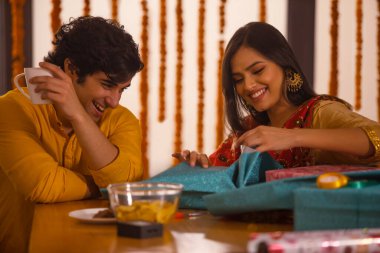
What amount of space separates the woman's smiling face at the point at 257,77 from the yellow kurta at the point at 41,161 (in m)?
0.44

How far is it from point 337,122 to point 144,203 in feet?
3.43

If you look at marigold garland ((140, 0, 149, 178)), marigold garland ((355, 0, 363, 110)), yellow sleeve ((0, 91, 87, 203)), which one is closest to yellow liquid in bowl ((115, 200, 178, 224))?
yellow sleeve ((0, 91, 87, 203))

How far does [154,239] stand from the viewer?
3.21 feet

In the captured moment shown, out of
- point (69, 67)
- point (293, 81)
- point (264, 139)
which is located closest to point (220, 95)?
point (293, 81)

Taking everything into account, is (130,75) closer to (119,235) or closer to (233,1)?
(119,235)

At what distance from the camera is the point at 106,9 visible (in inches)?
120

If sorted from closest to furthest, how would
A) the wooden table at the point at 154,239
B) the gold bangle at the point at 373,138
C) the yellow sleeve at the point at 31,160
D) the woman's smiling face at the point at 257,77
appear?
the wooden table at the point at 154,239 < the yellow sleeve at the point at 31,160 < the gold bangle at the point at 373,138 < the woman's smiling face at the point at 257,77

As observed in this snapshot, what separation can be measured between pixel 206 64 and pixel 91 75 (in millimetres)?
1242

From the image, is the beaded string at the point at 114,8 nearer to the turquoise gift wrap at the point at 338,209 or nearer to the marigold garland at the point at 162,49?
the marigold garland at the point at 162,49

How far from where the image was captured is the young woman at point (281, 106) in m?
1.73

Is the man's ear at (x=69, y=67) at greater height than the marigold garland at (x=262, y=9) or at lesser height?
lesser

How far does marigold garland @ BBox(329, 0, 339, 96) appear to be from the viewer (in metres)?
3.21

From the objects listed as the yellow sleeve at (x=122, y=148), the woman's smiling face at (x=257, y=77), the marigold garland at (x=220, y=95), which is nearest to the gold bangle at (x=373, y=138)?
the woman's smiling face at (x=257, y=77)

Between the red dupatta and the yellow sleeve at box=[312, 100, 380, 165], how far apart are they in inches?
1.9
